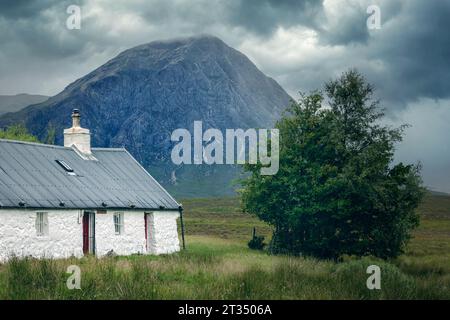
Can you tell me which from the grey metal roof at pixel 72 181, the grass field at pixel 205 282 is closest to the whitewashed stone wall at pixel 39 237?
the grey metal roof at pixel 72 181

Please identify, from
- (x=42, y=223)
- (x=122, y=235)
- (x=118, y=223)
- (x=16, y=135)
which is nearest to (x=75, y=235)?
(x=42, y=223)

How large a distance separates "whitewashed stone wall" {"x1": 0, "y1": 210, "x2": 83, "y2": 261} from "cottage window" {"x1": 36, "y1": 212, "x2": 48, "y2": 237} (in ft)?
0.74

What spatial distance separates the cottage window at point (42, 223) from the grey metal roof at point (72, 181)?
600 millimetres

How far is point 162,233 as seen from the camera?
135ft

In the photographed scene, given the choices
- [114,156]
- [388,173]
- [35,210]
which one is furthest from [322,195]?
[35,210]

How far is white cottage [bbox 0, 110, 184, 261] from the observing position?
107ft

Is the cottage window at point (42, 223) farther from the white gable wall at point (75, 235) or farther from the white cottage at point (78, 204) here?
the white gable wall at point (75, 235)

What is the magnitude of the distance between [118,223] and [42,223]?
5720 millimetres

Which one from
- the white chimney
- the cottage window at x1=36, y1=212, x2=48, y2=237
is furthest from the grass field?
the white chimney

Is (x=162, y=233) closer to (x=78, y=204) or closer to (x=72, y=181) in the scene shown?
(x=72, y=181)

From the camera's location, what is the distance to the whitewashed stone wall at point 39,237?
31406 mm

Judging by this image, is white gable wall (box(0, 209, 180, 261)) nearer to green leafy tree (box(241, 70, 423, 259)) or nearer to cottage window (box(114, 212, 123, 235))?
cottage window (box(114, 212, 123, 235))
